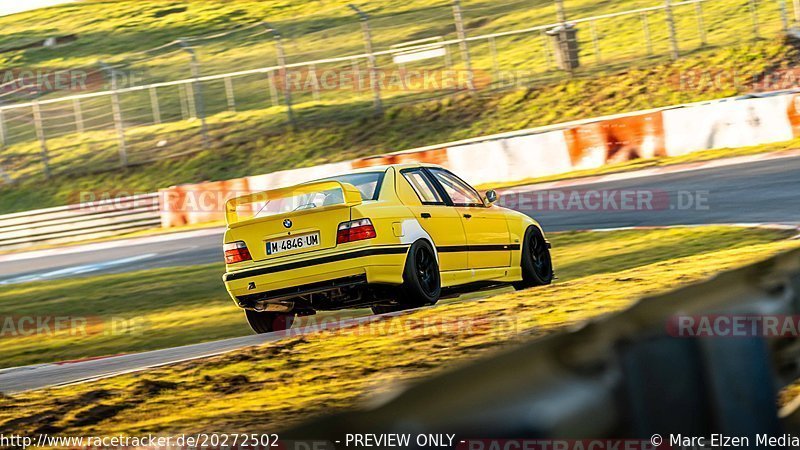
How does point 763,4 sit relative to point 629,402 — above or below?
above

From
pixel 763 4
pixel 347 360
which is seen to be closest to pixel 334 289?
pixel 347 360

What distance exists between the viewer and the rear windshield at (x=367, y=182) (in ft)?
31.1

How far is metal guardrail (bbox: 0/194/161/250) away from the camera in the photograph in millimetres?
27484

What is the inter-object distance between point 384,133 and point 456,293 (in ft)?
64.1

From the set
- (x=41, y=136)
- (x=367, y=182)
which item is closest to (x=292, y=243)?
(x=367, y=182)

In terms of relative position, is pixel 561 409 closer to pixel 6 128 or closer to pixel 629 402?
pixel 629 402

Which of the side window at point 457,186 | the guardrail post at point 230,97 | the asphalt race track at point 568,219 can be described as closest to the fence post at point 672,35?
the asphalt race track at point 568,219

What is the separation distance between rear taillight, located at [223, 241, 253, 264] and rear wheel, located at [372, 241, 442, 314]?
1.17 metres

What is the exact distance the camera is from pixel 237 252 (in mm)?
9367

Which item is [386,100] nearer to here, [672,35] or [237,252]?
[672,35]

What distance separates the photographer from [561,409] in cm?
238

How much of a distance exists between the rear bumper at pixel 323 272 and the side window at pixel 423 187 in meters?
0.86

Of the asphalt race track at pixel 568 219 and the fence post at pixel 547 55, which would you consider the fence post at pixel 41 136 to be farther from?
the fence post at pixel 547 55

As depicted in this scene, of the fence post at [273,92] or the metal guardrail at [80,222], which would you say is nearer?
the metal guardrail at [80,222]
